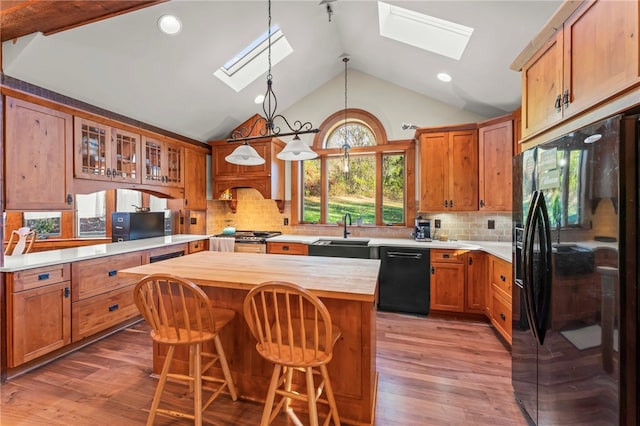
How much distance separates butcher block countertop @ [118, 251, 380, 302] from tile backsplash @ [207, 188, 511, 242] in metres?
1.99

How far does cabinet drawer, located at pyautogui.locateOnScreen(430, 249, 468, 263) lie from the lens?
322 centimetres

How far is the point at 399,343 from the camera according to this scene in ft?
8.82

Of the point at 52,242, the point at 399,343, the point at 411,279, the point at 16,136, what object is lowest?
the point at 399,343

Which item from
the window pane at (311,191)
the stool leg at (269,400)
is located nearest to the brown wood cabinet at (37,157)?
the stool leg at (269,400)

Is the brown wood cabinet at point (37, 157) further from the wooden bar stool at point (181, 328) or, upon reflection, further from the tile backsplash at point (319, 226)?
the tile backsplash at point (319, 226)

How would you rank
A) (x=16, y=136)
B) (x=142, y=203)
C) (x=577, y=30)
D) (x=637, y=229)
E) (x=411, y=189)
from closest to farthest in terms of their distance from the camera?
(x=637, y=229) → (x=577, y=30) → (x=16, y=136) → (x=411, y=189) → (x=142, y=203)

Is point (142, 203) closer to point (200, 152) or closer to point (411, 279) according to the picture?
point (200, 152)

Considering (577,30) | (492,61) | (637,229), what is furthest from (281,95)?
(637,229)

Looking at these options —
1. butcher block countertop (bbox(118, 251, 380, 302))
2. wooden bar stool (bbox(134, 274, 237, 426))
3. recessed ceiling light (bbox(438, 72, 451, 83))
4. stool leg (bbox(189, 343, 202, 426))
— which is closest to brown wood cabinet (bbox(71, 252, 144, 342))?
butcher block countertop (bbox(118, 251, 380, 302))

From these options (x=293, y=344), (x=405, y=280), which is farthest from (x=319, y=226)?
(x=293, y=344)

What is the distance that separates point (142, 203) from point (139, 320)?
2.29 m

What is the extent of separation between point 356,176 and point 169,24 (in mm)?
2957

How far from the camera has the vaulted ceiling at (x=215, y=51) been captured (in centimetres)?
215

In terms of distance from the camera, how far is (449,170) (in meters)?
3.49
